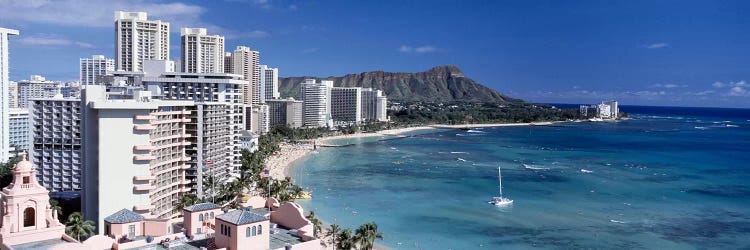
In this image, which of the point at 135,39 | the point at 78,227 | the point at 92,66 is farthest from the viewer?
the point at 92,66

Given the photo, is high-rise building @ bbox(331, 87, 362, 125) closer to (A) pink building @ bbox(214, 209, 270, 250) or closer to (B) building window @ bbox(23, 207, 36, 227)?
(B) building window @ bbox(23, 207, 36, 227)

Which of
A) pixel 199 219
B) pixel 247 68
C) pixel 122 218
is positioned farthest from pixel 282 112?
pixel 199 219

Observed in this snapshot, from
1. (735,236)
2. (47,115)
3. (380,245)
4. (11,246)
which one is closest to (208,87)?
(47,115)

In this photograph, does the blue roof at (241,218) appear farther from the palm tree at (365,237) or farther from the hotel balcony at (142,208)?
the hotel balcony at (142,208)

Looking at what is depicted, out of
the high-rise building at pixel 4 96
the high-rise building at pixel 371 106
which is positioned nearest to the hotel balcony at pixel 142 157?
the high-rise building at pixel 4 96

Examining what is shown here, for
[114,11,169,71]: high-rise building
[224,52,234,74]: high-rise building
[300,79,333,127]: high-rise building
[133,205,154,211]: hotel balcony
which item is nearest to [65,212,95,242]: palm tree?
[133,205,154,211]: hotel balcony

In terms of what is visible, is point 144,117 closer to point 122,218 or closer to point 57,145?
point 57,145
